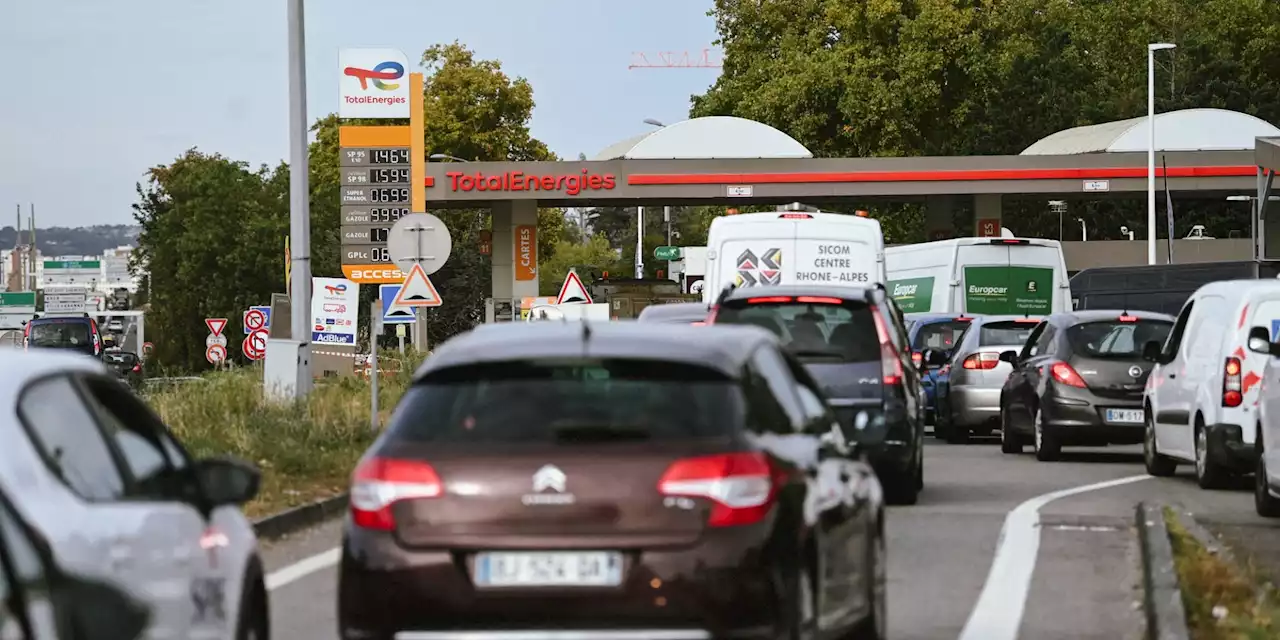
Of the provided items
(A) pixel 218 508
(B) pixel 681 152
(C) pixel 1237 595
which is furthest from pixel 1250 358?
(B) pixel 681 152

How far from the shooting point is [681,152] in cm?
6981

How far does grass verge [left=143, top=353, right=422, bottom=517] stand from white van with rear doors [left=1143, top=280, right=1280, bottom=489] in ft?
22.1

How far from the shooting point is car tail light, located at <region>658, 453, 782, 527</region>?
22.4 ft

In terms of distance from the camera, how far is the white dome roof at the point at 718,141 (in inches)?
2653

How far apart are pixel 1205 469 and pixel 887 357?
11.8 ft

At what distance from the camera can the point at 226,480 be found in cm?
626

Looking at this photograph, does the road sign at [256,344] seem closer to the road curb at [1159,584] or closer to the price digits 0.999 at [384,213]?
the price digits 0.999 at [384,213]

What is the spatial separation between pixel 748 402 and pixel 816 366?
868 cm

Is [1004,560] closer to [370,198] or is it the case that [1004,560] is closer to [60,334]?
[370,198]

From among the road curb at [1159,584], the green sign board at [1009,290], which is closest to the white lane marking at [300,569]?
the road curb at [1159,584]

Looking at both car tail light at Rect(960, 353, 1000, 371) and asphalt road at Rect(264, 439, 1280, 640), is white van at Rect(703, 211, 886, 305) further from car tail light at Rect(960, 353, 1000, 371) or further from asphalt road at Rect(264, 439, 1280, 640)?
asphalt road at Rect(264, 439, 1280, 640)

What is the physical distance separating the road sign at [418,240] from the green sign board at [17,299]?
9447 centimetres

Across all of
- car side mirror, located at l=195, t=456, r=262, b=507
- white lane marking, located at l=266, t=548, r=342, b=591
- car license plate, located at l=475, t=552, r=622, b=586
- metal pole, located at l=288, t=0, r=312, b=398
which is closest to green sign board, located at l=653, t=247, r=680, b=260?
metal pole, located at l=288, t=0, r=312, b=398

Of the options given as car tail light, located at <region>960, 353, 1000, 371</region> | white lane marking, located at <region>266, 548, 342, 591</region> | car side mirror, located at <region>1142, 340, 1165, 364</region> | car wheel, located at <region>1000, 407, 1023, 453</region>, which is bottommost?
car wheel, located at <region>1000, 407, 1023, 453</region>
